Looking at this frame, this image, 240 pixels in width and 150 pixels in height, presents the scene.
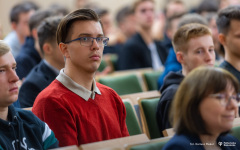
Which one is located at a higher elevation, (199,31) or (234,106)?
(199,31)

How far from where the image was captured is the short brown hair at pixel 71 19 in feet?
7.15

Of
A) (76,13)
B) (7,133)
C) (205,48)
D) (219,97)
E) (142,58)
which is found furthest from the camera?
(142,58)

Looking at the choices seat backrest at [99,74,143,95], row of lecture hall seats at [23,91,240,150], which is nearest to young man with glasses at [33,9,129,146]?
row of lecture hall seats at [23,91,240,150]

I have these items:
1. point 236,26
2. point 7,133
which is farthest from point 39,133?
point 236,26

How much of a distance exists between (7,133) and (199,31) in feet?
5.25

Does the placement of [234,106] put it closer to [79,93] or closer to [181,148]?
[181,148]

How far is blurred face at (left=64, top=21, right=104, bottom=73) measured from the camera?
7.06ft

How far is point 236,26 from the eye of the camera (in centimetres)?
312

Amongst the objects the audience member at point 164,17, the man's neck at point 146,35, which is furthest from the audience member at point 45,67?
the audience member at point 164,17

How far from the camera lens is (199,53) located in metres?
2.72

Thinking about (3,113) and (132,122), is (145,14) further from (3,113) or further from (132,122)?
(3,113)

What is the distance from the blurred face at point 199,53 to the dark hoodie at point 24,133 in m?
1.25

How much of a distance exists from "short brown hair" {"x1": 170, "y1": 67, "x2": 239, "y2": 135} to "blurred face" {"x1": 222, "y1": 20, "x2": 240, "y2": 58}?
4.93 feet

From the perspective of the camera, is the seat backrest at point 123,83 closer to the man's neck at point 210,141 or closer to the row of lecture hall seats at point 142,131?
the row of lecture hall seats at point 142,131
